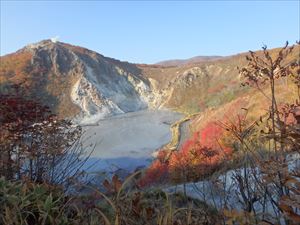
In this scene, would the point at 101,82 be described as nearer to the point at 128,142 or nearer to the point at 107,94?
the point at 107,94

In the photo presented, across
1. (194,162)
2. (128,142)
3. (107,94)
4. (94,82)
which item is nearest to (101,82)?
(94,82)

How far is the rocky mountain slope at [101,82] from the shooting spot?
56.8 m

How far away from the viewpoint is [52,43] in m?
71.9

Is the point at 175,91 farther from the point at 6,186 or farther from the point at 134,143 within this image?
the point at 6,186

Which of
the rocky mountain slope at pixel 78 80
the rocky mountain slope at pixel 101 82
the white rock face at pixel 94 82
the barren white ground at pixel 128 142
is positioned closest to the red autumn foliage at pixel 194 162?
the barren white ground at pixel 128 142

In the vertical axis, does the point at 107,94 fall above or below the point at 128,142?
above

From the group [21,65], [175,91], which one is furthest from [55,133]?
[175,91]

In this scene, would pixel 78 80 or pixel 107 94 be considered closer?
pixel 107 94

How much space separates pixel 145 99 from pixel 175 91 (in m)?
5.66

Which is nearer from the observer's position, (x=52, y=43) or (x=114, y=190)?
(x=114, y=190)

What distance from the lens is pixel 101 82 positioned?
67812 mm

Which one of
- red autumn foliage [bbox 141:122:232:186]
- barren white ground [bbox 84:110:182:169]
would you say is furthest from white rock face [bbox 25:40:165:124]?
red autumn foliage [bbox 141:122:232:186]

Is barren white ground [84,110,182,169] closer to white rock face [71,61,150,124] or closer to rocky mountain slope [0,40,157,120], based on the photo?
white rock face [71,61,150,124]

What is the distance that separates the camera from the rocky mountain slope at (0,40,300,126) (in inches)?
2235
